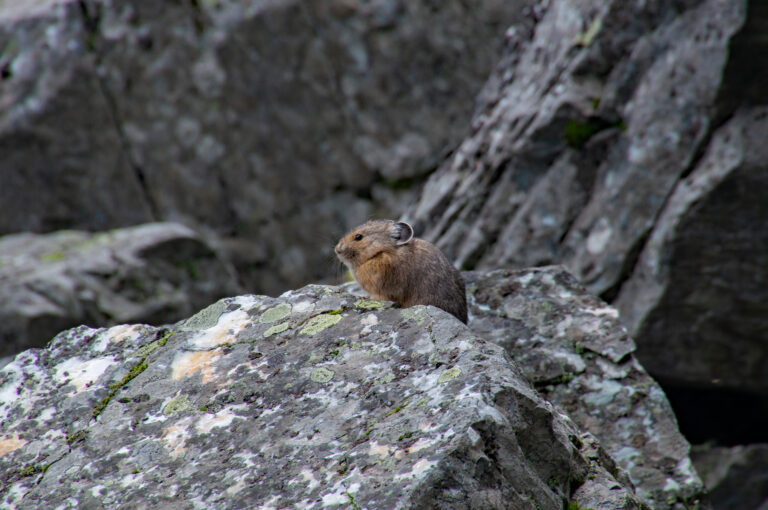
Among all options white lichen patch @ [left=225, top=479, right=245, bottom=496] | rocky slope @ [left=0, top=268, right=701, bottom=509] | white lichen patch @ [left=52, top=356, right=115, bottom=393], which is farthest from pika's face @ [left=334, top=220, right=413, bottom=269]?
white lichen patch @ [left=225, top=479, right=245, bottom=496]

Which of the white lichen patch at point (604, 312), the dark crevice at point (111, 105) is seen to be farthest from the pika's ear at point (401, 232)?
the dark crevice at point (111, 105)

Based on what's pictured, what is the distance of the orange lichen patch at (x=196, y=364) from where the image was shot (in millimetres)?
4672

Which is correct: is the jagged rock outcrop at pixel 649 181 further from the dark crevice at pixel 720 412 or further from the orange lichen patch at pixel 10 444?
the orange lichen patch at pixel 10 444

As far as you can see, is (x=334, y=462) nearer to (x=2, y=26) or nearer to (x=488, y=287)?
(x=488, y=287)

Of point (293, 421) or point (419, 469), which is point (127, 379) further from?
point (419, 469)

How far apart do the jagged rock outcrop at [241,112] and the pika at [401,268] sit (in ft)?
20.6

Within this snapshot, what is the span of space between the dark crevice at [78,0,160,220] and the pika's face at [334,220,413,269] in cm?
832

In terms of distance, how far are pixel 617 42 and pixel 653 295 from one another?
3.48 metres

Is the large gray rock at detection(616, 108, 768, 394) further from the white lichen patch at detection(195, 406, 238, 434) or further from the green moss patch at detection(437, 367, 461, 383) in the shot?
the white lichen patch at detection(195, 406, 238, 434)

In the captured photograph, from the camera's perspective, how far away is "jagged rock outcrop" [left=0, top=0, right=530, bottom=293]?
46.1 feet

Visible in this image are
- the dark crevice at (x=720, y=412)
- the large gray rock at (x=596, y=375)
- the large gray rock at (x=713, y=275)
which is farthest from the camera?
the dark crevice at (x=720, y=412)

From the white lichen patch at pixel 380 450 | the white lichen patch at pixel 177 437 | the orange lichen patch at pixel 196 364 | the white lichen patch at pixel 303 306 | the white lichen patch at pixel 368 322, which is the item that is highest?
the white lichen patch at pixel 303 306

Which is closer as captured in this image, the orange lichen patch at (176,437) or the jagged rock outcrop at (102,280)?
the orange lichen patch at (176,437)

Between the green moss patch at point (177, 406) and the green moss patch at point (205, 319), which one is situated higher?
the green moss patch at point (205, 319)
